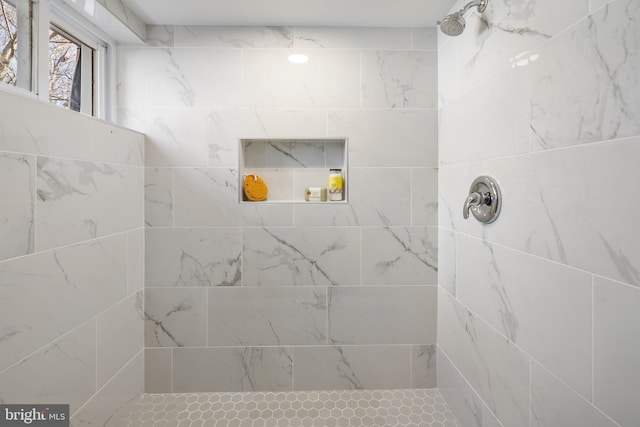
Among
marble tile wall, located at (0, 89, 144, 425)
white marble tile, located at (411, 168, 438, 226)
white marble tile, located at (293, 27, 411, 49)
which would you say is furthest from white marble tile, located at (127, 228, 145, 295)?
white marble tile, located at (411, 168, 438, 226)

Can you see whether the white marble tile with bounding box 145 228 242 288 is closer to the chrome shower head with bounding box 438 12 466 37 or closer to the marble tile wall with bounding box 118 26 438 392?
the marble tile wall with bounding box 118 26 438 392

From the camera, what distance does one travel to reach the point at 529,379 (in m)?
1.04

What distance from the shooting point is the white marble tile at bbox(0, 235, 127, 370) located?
0.96m

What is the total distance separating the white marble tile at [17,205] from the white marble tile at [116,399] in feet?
2.20

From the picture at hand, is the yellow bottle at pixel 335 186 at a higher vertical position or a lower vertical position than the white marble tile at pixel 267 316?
higher

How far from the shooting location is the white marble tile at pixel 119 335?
137 centimetres

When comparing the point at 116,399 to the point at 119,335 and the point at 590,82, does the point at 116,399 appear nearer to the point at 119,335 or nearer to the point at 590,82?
the point at 119,335

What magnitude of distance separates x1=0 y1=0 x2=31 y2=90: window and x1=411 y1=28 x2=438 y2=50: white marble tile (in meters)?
1.59

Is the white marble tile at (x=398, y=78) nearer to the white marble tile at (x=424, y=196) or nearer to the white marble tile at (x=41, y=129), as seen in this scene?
the white marble tile at (x=424, y=196)

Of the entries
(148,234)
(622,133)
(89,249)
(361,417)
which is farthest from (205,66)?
(361,417)

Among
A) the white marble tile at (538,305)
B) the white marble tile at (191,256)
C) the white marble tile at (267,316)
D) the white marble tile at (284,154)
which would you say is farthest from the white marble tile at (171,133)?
the white marble tile at (538,305)

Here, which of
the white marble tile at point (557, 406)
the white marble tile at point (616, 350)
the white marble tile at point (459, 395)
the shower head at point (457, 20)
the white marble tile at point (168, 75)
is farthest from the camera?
the white marble tile at point (168, 75)

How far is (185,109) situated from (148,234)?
2.12ft

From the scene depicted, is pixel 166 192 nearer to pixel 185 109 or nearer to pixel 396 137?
pixel 185 109
